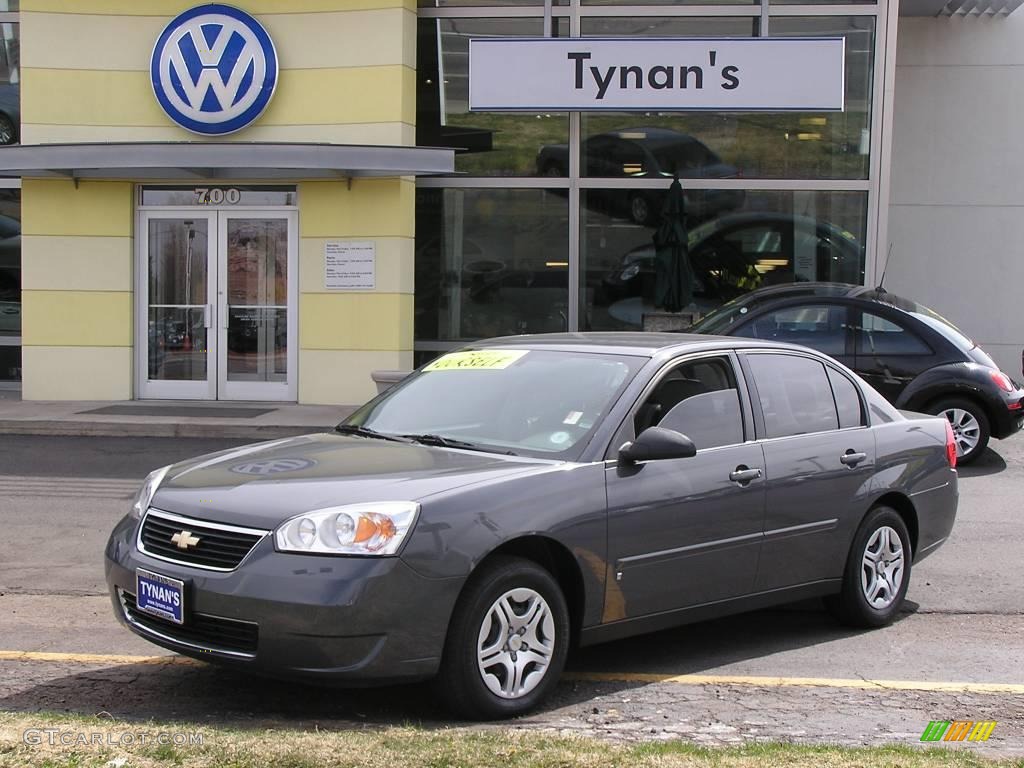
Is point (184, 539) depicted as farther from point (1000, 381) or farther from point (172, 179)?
point (172, 179)

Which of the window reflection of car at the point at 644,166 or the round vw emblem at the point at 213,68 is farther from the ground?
the round vw emblem at the point at 213,68

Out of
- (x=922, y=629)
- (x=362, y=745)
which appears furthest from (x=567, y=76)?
(x=362, y=745)

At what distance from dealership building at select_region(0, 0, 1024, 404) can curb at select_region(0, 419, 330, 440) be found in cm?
222

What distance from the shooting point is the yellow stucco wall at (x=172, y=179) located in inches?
621

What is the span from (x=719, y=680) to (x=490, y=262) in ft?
38.1

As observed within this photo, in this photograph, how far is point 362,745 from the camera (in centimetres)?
438

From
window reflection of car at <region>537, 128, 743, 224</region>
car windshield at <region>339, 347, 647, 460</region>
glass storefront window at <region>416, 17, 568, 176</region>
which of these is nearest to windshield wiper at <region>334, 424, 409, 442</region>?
car windshield at <region>339, 347, 647, 460</region>

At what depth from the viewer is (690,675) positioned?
5.85m

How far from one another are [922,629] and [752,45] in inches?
407

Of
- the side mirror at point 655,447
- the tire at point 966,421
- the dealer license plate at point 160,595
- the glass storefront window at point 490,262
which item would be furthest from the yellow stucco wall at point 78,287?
the side mirror at point 655,447

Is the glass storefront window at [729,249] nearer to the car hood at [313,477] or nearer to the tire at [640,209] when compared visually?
the tire at [640,209]

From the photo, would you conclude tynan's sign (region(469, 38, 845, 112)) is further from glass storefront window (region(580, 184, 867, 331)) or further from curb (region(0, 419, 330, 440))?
curb (region(0, 419, 330, 440))

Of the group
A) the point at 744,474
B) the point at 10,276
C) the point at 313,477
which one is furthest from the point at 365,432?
the point at 10,276

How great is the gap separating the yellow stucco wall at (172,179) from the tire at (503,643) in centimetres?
1081
